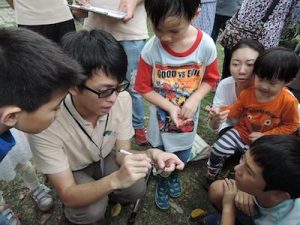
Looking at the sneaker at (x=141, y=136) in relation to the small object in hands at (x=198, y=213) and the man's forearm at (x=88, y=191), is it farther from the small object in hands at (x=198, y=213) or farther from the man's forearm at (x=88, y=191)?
the man's forearm at (x=88, y=191)

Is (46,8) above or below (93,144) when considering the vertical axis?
above

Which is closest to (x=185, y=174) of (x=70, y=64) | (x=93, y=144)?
(x=93, y=144)

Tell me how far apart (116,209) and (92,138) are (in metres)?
0.65

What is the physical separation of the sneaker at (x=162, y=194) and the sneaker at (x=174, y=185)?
8 cm

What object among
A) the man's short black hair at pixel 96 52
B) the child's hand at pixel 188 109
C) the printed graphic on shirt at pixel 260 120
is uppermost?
the man's short black hair at pixel 96 52

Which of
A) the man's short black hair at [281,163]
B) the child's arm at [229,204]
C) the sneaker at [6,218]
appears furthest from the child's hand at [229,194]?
the sneaker at [6,218]

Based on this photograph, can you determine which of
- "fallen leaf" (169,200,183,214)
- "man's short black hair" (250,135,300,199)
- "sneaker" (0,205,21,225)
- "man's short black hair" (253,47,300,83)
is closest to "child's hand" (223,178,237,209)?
"man's short black hair" (250,135,300,199)

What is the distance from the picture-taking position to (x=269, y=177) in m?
1.36

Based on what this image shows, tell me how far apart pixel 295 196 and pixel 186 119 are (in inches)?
28.2

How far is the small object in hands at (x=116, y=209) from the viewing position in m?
2.03

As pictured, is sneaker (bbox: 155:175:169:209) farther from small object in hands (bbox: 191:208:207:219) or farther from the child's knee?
the child's knee

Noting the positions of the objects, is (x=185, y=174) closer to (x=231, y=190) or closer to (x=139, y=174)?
(x=231, y=190)

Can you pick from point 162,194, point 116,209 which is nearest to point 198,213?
point 162,194

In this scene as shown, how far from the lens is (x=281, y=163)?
1324 mm
